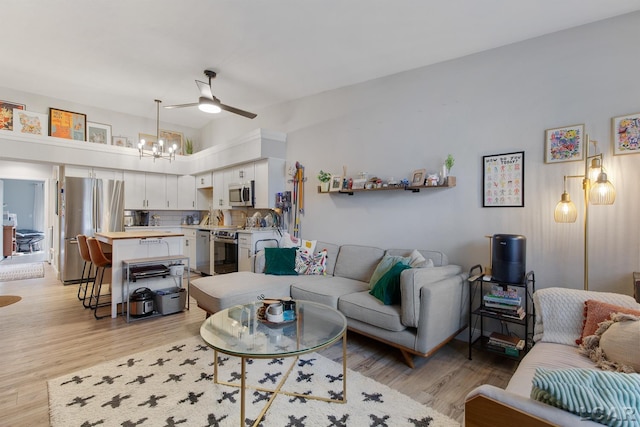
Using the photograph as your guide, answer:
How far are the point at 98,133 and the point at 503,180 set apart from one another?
257 inches

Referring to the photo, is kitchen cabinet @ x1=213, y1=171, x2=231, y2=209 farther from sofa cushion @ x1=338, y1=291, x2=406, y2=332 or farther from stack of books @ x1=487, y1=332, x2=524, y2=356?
stack of books @ x1=487, y1=332, x2=524, y2=356

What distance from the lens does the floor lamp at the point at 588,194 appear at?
7.16 ft

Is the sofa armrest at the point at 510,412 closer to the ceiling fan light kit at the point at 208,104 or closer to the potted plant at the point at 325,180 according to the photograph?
the potted plant at the point at 325,180

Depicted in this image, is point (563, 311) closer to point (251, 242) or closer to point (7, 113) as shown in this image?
point (251, 242)

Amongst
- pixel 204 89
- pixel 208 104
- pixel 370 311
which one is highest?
pixel 204 89

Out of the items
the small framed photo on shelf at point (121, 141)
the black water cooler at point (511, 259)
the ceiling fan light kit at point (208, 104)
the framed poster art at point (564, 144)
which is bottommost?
the black water cooler at point (511, 259)

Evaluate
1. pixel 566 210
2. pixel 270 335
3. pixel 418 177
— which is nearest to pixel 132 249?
pixel 270 335

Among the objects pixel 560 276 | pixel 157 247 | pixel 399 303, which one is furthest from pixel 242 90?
pixel 560 276

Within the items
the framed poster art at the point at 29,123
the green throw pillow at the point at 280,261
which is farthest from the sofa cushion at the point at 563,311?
the framed poster art at the point at 29,123

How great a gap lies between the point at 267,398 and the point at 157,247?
275 centimetres

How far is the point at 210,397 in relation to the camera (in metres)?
2.01

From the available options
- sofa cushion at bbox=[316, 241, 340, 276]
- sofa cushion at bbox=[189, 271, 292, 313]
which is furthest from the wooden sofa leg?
sofa cushion at bbox=[316, 241, 340, 276]

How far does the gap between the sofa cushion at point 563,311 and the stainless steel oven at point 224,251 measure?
3969 millimetres

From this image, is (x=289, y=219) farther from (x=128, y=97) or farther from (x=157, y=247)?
(x=128, y=97)
